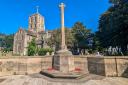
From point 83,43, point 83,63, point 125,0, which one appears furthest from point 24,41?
point 83,63

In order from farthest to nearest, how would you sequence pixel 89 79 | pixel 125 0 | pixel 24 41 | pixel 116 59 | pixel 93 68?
pixel 24 41 < pixel 125 0 < pixel 93 68 < pixel 116 59 < pixel 89 79

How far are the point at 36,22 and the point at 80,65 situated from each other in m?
87.1

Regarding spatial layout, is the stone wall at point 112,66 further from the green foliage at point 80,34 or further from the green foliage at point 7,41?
the green foliage at point 7,41

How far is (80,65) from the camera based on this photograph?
14539 mm

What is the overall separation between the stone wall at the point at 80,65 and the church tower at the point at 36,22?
8386cm

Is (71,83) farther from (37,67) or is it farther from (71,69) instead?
(37,67)

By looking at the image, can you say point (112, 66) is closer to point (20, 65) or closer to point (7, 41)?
point (20, 65)

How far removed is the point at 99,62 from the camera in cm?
1309

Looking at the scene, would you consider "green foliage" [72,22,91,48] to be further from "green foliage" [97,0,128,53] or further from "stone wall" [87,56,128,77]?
"stone wall" [87,56,128,77]

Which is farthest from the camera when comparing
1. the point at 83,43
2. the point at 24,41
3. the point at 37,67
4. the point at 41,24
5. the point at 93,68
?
the point at 41,24

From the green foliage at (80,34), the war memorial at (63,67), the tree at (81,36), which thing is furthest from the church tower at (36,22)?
the war memorial at (63,67)

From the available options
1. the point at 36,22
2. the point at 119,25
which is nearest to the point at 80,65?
the point at 119,25

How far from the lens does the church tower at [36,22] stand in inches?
3846

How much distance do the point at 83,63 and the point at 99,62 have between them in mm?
1851
